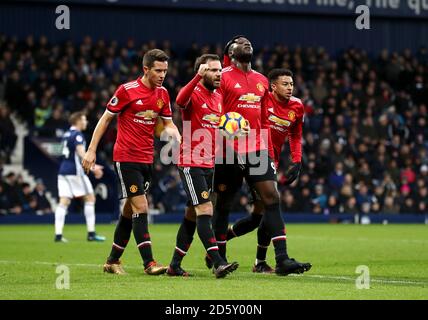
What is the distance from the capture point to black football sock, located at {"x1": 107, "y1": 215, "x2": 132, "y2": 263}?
1166 cm

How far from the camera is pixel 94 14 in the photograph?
35250 mm

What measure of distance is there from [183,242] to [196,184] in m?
0.80

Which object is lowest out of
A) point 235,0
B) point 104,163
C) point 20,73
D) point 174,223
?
point 174,223

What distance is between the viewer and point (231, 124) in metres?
10.9

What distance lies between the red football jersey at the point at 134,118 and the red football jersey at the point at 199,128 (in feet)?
1.73

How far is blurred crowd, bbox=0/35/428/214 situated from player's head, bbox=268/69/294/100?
50.2 ft

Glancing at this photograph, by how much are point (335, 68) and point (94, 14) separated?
8.78 metres

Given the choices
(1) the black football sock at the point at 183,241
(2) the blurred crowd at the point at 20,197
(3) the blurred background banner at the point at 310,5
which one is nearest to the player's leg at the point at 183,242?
(1) the black football sock at the point at 183,241

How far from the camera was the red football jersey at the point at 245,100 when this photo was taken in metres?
11.1

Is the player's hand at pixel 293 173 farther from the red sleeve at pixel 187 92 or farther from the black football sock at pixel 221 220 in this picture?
the red sleeve at pixel 187 92

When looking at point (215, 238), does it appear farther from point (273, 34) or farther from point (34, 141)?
point (273, 34)

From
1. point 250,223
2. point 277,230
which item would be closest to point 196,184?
point 277,230

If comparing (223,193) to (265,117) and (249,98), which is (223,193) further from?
(249,98)
